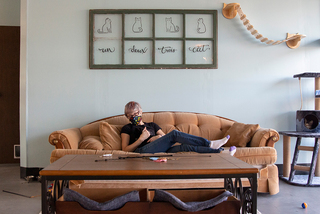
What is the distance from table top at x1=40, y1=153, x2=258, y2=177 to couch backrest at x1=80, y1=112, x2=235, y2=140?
4.65ft

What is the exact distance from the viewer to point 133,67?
11.2ft

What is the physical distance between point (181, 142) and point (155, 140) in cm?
25

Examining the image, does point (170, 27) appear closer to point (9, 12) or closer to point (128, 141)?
point (128, 141)

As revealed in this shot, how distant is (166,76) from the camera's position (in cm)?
345

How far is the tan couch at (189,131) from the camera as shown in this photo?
2.43m

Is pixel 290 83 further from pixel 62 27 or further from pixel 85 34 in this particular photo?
pixel 62 27

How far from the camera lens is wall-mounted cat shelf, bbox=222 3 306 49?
3.37m

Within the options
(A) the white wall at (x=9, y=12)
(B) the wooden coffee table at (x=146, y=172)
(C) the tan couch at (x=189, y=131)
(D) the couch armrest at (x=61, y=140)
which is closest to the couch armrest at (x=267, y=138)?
(C) the tan couch at (x=189, y=131)

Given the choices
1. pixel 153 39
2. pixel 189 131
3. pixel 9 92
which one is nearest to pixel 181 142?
pixel 189 131

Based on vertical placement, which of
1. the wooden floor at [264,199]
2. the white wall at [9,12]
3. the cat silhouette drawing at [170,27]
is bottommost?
the wooden floor at [264,199]

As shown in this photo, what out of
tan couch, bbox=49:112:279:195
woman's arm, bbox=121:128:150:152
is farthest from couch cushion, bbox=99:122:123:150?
woman's arm, bbox=121:128:150:152

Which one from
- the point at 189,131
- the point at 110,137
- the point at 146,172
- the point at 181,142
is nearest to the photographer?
the point at 146,172

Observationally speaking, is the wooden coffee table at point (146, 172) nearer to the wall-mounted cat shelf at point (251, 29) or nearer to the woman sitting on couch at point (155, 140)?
the woman sitting on couch at point (155, 140)

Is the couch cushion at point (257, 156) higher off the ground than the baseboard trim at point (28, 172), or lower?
higher
